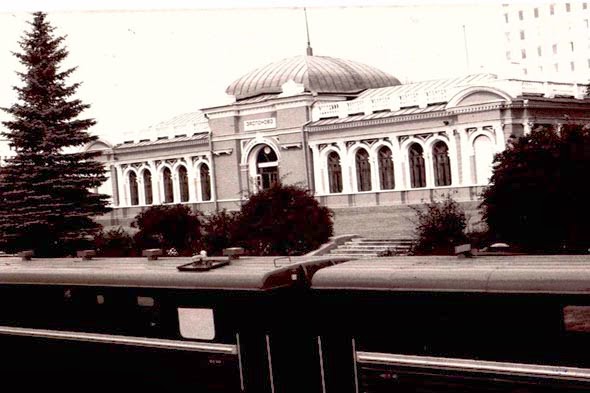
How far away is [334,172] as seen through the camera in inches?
1298

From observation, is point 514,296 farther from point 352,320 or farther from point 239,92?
point 239,92

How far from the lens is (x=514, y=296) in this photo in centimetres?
653

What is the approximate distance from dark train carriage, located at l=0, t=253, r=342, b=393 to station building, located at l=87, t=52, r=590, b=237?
16623mm

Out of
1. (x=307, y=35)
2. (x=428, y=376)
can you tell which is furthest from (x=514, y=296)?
(x=307, y=35)

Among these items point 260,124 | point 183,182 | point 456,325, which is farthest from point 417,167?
point 456,325

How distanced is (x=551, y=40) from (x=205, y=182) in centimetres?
3127

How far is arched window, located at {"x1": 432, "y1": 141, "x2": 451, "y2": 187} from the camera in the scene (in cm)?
2948

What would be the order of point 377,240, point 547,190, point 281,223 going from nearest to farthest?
point 547,190, point 281,223, point 377,240

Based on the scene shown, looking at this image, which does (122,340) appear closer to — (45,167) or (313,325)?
(313,325)

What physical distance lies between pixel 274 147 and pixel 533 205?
55.7 feet

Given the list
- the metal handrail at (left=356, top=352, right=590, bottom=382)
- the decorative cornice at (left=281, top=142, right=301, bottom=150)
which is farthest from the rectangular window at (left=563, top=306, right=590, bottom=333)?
the decorative cornice at (left=281, top=142, right=301, bottom=150)

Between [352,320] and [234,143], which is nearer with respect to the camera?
[352,320]

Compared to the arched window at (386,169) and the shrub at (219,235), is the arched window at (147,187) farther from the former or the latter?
the shrub at (219,235)

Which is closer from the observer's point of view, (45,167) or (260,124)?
(45,167)
